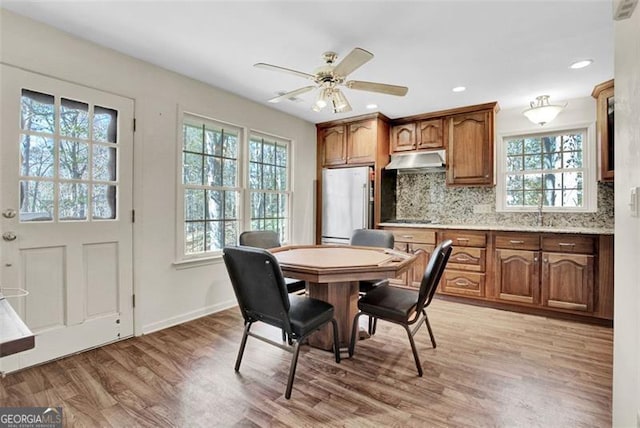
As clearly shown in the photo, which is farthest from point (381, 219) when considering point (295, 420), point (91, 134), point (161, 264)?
point (91, 134)

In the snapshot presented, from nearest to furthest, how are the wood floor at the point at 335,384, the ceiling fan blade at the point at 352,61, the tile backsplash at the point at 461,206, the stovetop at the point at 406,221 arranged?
the wood floor at the point at 335,384, the ceiling fan blade at the point at 352,61, the tile backsplash at the point at 461,206, the stovetop at the point at 406,221

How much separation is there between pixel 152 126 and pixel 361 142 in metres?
2.57

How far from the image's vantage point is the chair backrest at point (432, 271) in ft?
6.57

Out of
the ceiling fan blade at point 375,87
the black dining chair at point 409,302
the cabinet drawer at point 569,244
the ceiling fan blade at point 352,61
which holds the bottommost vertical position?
the black dining chair at point 409,302

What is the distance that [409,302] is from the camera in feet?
7.23

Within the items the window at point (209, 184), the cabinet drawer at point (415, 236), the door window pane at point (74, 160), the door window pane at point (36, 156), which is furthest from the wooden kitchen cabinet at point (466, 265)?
the door window pane at point (36, 156)

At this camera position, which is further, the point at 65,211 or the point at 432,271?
the point at 65,211

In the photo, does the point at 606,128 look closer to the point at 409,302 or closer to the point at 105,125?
the point at 409,302

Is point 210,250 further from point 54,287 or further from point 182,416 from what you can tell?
point 182,416

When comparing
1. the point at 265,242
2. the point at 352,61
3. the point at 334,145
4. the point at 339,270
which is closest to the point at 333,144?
the point at 334,145

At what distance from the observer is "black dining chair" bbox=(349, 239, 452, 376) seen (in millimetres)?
2029

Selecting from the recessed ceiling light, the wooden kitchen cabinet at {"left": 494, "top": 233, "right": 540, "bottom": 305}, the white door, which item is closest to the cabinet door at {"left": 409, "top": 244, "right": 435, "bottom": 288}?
the wooden kitchen cabinet at {"left": 494, "top": 233, "right": 540, "bottom": 305}

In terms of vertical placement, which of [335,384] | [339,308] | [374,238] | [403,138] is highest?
[403,138]

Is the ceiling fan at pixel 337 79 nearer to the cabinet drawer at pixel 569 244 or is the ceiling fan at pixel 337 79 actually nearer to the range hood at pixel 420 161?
the range hood at pixel 420 161
